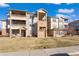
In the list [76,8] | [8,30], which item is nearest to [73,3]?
[76,8]

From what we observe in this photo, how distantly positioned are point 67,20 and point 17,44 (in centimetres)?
87

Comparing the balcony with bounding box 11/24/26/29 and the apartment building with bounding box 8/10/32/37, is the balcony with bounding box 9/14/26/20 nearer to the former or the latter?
the apartment building with bounding box 8/10/32/37

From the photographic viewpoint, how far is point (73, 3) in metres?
2.88

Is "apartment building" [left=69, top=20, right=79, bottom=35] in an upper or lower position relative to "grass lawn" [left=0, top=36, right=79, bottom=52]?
upper

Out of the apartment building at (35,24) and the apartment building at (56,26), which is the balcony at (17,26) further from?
the apartment building at (56,26)

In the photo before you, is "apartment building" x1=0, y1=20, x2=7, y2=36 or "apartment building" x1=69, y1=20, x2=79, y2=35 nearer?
"apartment building" x1=0, y1=20, x2=7, y2=36

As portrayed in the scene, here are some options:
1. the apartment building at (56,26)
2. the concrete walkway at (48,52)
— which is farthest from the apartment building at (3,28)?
the apartment building at (56,26)

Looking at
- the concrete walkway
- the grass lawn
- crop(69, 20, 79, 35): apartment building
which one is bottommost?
the concrete walkway

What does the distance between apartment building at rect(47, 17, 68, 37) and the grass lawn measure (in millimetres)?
97

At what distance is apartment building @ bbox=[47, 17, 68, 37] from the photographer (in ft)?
9.53

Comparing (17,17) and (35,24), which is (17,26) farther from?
(35,24)

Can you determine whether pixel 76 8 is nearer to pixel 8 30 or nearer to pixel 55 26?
pixel 55 26

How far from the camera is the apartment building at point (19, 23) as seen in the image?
2765 mm

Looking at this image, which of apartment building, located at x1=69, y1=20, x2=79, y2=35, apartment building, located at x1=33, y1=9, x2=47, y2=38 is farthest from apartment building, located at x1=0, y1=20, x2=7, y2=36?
apartment building, located at x1=69, y1=20, x2=79, y2=35
